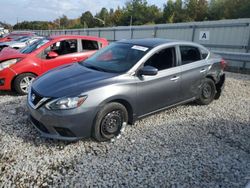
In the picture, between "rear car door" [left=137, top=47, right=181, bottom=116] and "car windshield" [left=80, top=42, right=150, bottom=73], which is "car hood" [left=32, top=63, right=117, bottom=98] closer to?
"car windshield" [left=80, top=42, right=150, bottom=73]

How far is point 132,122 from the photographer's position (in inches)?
157

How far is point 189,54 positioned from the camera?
16.0ft

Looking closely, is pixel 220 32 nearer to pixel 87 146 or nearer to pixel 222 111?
pixel 222 111

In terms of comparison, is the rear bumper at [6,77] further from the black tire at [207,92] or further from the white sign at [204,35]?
the white sign at [204,35]

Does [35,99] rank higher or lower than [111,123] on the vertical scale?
higher

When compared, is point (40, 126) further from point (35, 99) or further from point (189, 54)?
point (189, 54)

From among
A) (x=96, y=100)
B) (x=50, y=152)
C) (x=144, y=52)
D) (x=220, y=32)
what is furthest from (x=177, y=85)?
(x=220, y=32)

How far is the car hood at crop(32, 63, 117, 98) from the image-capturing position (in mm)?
3350

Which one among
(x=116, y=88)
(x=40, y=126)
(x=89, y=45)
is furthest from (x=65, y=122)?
(x=89, y=45)

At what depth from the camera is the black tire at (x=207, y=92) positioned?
207 inches

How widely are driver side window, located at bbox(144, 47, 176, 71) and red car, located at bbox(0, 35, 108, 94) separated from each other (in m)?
2.77

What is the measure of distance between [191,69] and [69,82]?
99.3 inches

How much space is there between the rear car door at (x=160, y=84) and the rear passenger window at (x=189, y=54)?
27cm

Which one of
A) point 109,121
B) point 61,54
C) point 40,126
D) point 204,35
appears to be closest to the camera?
point 40,126
